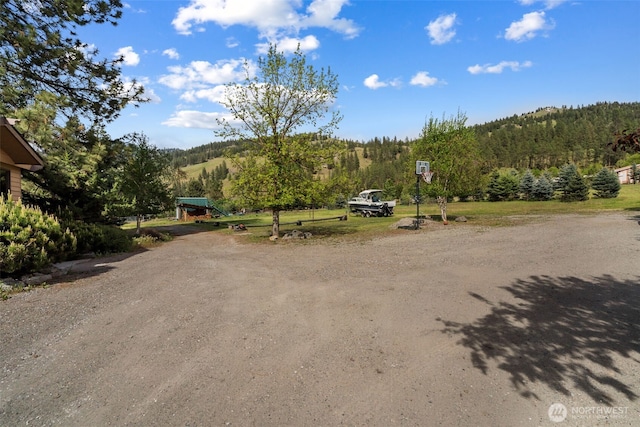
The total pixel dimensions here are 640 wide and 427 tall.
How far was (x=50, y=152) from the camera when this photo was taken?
51.8 feet

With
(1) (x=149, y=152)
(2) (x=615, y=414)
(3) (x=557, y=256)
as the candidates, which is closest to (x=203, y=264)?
(2) (x=615, y=414)

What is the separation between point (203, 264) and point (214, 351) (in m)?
6.58

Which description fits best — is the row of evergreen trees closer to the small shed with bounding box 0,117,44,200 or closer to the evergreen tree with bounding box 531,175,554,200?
the evergreen tree with bounding box 531,175,554,200

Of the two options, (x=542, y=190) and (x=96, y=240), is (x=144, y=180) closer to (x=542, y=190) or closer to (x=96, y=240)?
(x=96, y=240)

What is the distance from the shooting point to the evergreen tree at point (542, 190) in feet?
145

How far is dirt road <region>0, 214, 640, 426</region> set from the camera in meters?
3.34

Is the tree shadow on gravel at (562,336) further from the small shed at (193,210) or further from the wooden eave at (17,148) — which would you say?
the small shed at (193,210)

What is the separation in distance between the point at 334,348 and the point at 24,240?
9073mm

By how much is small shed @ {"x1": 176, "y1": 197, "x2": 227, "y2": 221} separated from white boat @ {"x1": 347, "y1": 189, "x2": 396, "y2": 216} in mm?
Answer: 25580

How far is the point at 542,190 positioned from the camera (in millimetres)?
44438

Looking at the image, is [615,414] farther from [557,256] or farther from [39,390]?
[557,256]

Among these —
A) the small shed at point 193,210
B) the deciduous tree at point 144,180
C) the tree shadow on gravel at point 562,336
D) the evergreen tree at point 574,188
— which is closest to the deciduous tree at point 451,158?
the tree shadow on gravel at point 562,336
